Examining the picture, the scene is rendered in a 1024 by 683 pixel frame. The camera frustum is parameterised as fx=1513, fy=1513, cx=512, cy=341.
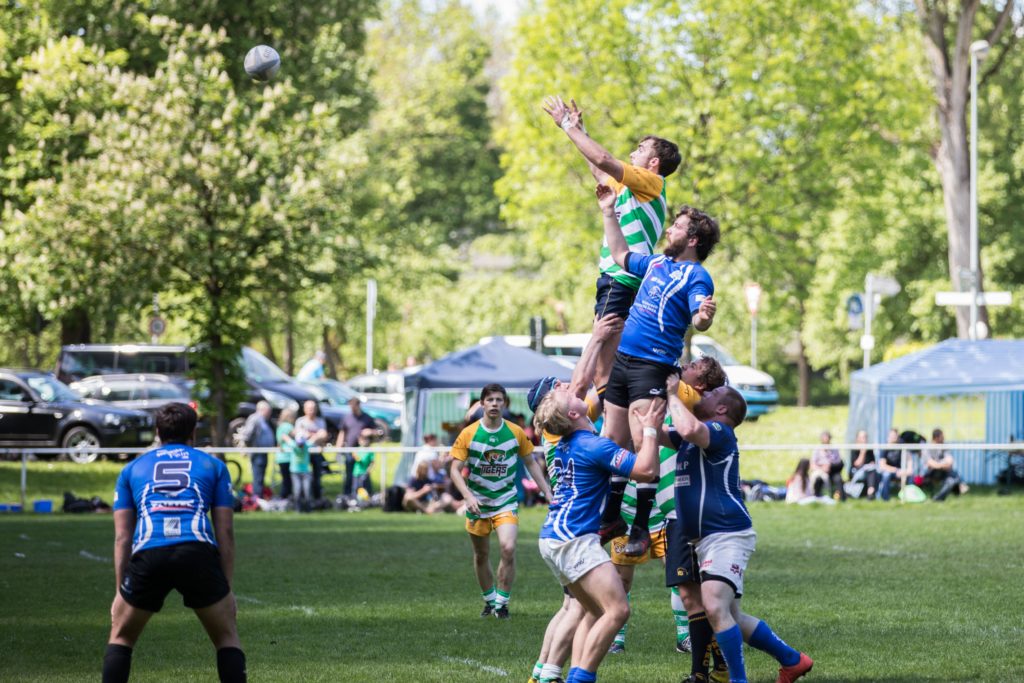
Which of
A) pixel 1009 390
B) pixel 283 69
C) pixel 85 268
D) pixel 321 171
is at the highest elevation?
pixel 283 69

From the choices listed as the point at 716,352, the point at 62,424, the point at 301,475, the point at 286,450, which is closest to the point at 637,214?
the point at 286,450

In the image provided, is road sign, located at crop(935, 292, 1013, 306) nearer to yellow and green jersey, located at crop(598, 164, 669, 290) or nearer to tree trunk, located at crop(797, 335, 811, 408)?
yellow and green jersey, located at crop(598, 164, 669, 290)

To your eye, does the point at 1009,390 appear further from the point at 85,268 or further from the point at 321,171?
the point at 85,268

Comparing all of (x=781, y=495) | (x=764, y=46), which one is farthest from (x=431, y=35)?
(x=781, y=495)

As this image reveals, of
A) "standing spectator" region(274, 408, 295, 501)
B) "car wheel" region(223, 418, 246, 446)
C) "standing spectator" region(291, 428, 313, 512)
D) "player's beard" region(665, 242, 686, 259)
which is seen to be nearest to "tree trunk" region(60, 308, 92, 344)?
"car wheel" region(223, 418, 246, 446)

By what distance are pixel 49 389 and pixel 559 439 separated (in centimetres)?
2596

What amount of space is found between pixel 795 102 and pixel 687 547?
25348mm

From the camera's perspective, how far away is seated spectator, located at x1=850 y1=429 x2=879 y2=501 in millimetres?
26312

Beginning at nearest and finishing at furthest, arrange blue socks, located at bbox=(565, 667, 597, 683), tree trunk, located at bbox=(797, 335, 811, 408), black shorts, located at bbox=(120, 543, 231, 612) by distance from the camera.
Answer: black shorts, located at bbox=(120, 543, 231, 612)
blue socks, located at bbox=(565, 667, 597, 683)
tree trunk, located at bbox=(797, 335, 811, 408)

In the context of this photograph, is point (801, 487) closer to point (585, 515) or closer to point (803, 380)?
point (585, 515)

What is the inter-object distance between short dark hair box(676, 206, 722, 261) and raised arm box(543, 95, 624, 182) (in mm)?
528

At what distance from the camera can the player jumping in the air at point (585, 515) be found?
7914mm

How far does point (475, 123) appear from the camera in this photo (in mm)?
67375

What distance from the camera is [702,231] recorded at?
8.98 metres
